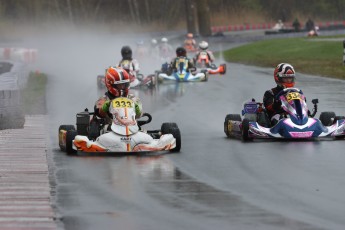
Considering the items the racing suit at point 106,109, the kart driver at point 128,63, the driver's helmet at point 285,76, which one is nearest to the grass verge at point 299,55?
the kart driver at point 128,63

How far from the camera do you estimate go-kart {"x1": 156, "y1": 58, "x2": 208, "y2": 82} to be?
34.0 m

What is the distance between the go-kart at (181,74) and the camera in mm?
33969

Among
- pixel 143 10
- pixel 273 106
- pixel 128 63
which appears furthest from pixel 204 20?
pixel 273 106

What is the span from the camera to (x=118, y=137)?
49.1 ft

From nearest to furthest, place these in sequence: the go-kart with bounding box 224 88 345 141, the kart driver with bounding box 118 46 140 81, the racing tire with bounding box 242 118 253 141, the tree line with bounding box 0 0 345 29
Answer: the go-kart with bounding box 224 88 345 141
the racing tire with bounding box 242 118 253 141
the kart driver with bounding box 118 46 140 81
the tree line with bounding box 0 0 345 29

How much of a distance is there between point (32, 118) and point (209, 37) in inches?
1783

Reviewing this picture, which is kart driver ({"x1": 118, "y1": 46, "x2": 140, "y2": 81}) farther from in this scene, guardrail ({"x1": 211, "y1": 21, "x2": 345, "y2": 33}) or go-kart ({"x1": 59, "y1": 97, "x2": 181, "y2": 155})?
A: guardrail ({"x1": 211, "y1": 21, "x2": 345, "y2": 33})

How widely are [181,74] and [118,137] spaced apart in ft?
63.0

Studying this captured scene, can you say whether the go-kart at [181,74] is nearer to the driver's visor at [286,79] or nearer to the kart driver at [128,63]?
the kart driver at [128,63]

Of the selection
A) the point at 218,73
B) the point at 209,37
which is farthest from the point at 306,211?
the point at 209,37

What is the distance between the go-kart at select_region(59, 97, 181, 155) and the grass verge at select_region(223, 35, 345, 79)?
19.3m

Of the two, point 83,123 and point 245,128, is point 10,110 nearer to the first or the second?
point 83,123

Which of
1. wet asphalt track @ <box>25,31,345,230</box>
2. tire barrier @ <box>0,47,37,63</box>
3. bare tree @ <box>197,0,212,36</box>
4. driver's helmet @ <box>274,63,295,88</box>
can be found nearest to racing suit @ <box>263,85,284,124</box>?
driver's helmet @ <box>274,63,295,88</box>

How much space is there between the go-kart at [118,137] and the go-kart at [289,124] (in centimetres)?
158
